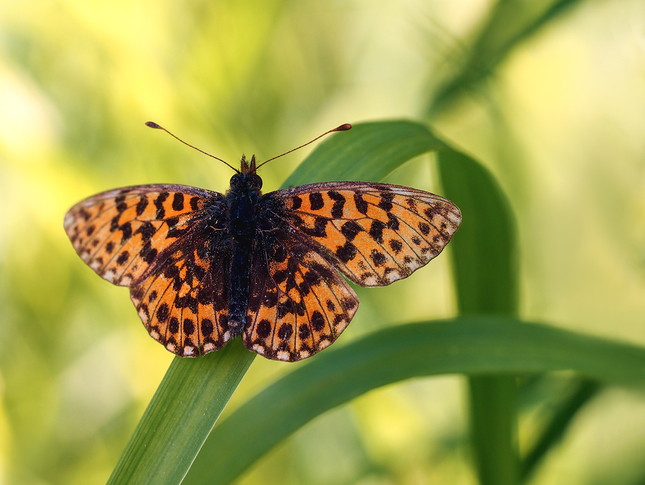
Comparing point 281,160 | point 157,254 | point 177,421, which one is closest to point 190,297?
point 157,254

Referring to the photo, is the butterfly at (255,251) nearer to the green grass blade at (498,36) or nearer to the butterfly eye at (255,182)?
the butterfly eye at (255,182)

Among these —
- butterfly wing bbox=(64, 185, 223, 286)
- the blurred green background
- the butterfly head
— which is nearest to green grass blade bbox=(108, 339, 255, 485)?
butterfly wing bbox=(64, 185, 223, 286)

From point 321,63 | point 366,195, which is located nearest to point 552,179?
point 321,63

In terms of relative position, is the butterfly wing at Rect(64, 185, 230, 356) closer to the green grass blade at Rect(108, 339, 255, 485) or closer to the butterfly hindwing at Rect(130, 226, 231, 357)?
the butterfly hindwing at Rect(130, 226, 231, 357)

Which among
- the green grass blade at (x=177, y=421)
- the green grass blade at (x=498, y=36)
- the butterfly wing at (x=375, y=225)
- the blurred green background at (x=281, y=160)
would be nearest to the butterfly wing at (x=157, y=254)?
the green grass blade at (x=177, y=421)

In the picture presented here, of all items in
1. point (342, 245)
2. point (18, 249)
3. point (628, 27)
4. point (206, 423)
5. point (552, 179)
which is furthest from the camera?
point (552, 179)

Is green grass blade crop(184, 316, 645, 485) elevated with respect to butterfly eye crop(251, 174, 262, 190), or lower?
lower

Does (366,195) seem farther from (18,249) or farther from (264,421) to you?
(18,249)
